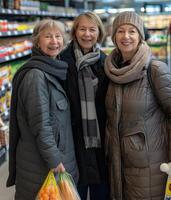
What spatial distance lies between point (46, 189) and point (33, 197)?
Result: 0.14 meters

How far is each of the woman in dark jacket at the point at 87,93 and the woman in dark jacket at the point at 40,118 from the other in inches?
5.6

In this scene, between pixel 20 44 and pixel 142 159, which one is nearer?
pixel 142 159

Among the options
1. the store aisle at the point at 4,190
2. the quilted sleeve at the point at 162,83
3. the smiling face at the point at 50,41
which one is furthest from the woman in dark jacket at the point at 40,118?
the store aisle at the point at 4,190

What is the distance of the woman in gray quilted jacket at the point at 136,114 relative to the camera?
74.0 inches

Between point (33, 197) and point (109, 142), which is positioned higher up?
point (109, 142)

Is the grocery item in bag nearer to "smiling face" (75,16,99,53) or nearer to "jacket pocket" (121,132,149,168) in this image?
"jacket pocket" (121,132,149,168)

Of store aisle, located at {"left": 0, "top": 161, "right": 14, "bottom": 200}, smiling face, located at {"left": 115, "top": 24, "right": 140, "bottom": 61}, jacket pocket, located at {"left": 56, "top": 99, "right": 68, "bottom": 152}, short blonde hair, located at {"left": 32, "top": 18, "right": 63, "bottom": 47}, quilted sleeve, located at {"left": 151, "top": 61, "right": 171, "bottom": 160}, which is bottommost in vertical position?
store aisle, located at {"left": 0, "top": 161, "right": 14, "bottom": 200}

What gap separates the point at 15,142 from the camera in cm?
196

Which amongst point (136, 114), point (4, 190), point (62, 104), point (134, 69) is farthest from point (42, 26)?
point (4, 190)

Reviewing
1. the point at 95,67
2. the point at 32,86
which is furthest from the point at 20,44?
the point at 32,86

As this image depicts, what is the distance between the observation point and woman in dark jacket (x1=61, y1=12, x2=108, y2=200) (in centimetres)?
208

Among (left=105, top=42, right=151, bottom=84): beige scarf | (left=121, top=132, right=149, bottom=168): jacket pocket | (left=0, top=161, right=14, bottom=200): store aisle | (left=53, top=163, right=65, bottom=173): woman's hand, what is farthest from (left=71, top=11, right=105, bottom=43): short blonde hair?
(left=0, top=161, right=14, bottom=200): store aisle

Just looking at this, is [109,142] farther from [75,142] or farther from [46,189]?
[46,189]

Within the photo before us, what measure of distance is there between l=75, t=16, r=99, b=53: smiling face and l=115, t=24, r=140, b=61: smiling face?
21cm
